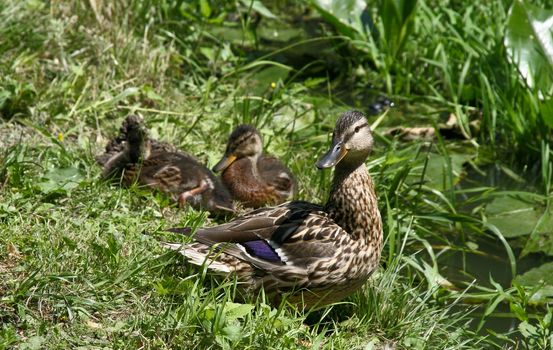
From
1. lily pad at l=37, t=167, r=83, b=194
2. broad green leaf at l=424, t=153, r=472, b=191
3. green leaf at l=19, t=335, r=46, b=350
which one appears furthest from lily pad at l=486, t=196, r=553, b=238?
green leaf at l=19, t=335, r=46, b=350

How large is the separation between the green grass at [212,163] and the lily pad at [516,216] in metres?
0.08

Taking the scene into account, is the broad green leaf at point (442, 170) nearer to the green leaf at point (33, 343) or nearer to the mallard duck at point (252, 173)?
the mallard duck at point (252, 173)

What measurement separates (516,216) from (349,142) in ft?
5.65

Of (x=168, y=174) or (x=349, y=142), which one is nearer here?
(x=349, y=142)

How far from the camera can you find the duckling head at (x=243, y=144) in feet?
19.6

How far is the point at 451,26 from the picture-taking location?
24.7 ft

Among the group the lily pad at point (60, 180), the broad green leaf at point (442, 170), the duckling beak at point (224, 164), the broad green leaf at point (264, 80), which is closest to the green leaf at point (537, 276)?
the broad green leaf at point (442, 170)

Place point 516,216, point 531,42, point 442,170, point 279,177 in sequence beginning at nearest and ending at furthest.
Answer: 1. point 279,177
2. point 516,216
3. point 442,170
4. point 531,42

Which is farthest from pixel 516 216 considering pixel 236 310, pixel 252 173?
pixel 236 310

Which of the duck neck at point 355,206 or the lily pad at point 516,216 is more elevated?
the duck neck at point 355,206

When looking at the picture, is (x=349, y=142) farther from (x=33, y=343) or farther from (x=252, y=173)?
(x=33, y=343)

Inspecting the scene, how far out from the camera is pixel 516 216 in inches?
245

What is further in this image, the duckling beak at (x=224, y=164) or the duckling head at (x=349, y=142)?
the duckling beak at (x=224, y=164)

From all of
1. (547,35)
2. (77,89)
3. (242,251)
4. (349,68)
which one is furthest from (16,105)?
(547,35)
